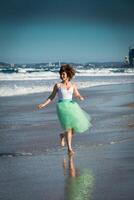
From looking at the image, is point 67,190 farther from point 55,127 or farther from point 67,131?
point 55,127

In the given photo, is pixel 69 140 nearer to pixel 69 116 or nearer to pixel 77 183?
pixel 69 116

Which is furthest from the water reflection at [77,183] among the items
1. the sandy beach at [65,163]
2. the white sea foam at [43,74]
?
the white sea foam at [43,74]

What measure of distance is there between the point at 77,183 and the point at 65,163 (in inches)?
37.2

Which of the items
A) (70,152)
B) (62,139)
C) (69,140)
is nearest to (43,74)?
(62,139)

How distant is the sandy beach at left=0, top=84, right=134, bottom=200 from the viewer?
3.93 m

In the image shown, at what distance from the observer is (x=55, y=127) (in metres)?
8.18

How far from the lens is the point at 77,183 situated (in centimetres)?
420

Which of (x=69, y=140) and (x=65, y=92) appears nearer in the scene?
(x=69, y=140)

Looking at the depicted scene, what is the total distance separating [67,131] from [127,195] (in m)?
2.22

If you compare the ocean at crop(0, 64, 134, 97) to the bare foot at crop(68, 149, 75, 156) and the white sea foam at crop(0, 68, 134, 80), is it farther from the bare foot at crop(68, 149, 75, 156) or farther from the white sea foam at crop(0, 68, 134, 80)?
the bare foot at crop(68, 149, 75, 156)

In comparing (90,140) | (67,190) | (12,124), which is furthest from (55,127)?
(67,190)

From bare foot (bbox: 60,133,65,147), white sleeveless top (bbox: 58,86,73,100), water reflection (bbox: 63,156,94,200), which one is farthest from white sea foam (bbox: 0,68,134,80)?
water reflection (bbox: 63,156,94,200)

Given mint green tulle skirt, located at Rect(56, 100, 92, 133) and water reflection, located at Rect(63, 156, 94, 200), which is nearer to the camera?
water reflection, located at Rect(63, 156, 94, 200)

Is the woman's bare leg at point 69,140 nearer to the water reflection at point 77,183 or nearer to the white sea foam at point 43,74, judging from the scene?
the water reflection at point 77,183
